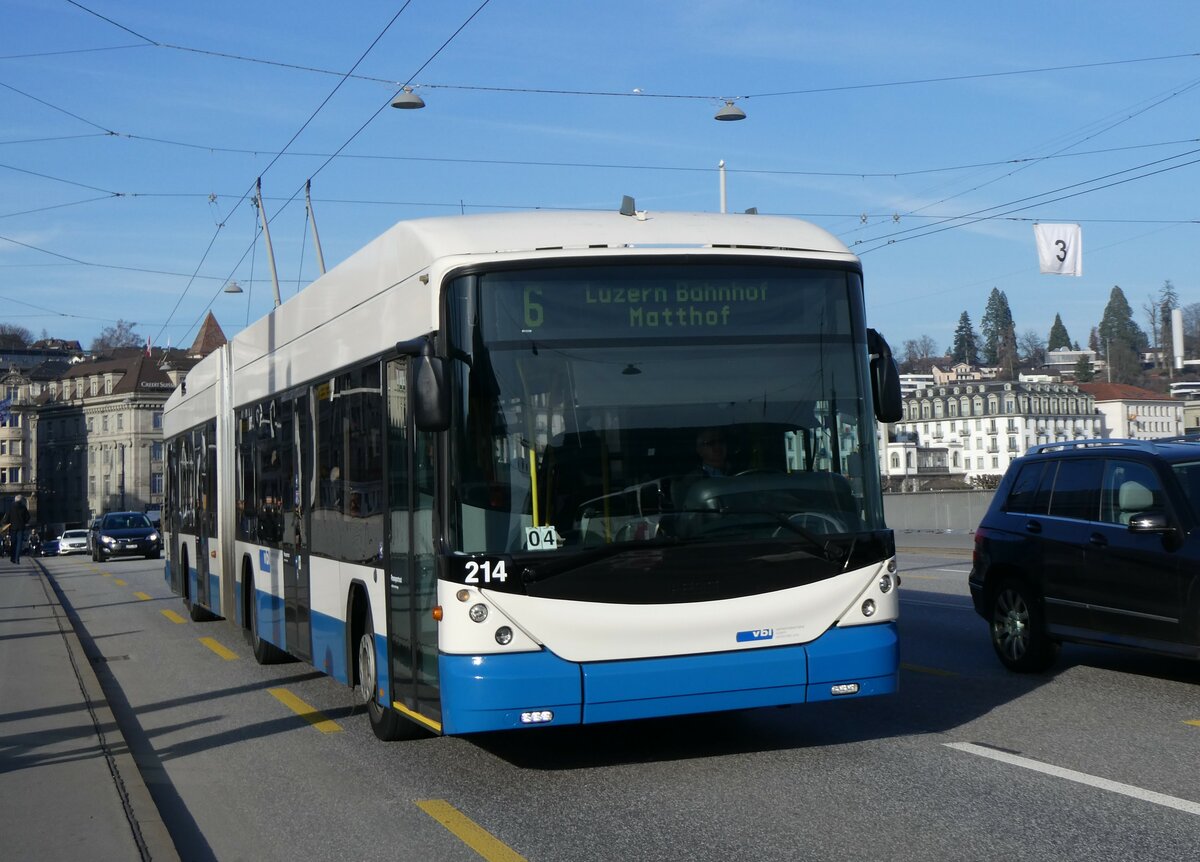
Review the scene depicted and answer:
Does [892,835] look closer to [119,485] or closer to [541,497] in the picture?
[541,497]

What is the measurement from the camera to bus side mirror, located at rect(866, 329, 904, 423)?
8289 millimetres

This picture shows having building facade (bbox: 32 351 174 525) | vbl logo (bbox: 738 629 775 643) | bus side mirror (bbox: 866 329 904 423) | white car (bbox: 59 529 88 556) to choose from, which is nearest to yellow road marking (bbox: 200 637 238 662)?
vbl logo (bbox: 738 629 775 643)

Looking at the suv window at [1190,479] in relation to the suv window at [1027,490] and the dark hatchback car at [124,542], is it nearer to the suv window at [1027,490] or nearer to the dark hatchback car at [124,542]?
the suv window at [1027,490]

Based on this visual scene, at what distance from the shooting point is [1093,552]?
11.0 metres

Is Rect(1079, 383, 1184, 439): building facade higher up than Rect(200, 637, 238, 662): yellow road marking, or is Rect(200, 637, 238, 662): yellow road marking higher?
Rect(1079, 383, 1184, 439): building facade

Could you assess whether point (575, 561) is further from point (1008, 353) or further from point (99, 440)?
point (1008, 353)

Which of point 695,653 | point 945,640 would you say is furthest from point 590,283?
point 945,640

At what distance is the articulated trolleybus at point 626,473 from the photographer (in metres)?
7.63

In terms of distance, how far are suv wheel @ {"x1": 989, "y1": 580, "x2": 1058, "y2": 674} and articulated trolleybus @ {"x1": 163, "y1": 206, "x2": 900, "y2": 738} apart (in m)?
3.71

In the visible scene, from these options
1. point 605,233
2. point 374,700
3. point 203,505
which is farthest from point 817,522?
point 203,505

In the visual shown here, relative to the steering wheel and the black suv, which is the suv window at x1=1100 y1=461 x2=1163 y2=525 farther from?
the steering wheel

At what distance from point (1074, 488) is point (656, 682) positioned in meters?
5.08

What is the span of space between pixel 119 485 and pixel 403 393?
133400 mm

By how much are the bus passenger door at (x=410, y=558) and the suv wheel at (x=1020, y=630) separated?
5.32m
